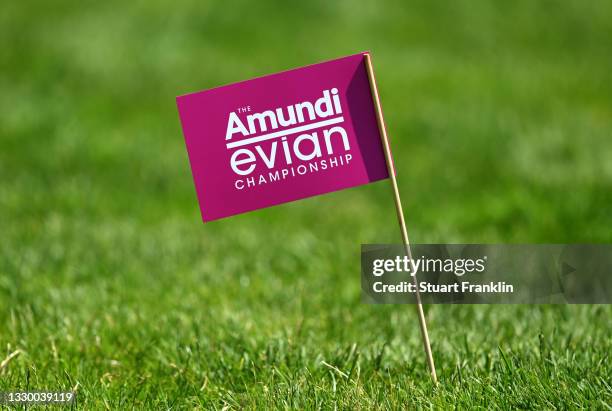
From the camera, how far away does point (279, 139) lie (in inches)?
116

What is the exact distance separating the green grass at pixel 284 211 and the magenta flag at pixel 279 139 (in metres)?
0.71

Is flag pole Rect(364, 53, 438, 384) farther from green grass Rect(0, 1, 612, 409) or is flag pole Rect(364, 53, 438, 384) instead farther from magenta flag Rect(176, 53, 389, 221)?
green grass Rect(0, 1, 612, 409)

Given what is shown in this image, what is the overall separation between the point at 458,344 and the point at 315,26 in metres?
6.73

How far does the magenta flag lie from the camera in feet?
9.52

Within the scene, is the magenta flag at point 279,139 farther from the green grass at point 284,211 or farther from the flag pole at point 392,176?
the green grass at point 284,211

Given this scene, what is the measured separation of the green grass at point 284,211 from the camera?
9.85 feet

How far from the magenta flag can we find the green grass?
705 mm

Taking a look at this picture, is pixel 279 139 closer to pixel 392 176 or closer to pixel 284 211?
pixel 392 176

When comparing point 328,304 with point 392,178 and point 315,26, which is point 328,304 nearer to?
point 392,178

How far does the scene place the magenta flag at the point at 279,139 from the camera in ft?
9.52

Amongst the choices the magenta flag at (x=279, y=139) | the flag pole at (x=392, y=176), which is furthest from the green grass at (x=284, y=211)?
the magenta flag at (x=279, y=139)

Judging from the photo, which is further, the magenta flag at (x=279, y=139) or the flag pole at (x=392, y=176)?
the magenta flag at (x=279, y=139)

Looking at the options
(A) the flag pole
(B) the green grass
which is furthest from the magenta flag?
(B) the green grass

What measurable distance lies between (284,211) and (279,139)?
3168mm
